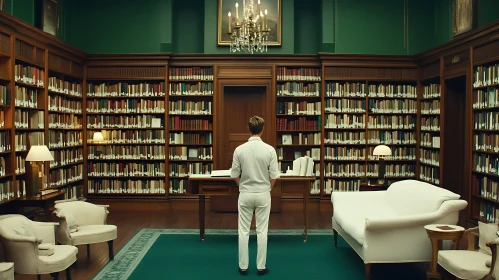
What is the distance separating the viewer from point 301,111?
9.95 metres

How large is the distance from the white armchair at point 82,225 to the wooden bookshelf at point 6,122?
51.2 inches

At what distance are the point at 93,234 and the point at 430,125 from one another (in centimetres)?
652

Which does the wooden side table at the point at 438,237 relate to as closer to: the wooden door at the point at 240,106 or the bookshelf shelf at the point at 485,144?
the bookshelf shelf at the point at 485,144

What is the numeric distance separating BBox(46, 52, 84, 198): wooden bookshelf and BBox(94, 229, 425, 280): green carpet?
7.43ft

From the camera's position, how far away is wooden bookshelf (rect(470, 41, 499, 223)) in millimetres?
7055

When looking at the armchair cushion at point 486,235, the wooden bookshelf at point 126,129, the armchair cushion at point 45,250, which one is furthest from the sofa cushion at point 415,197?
the wooden bookshelf at point 126,129

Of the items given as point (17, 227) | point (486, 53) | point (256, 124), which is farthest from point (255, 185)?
point (486, 53)

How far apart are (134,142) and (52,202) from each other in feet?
10.1

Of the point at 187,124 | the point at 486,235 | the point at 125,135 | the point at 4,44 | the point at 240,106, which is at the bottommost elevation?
the point at 486,235

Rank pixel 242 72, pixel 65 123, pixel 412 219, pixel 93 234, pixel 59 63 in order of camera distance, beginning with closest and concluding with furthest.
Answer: pixel 412 219 → pixel 93 234 → pixel 59 63 → pixel 65 123 → pixel 242 72

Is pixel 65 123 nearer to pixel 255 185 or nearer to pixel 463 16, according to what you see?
pixel 255 185

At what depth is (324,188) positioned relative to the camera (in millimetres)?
9945

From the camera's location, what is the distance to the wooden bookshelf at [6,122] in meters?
6.58

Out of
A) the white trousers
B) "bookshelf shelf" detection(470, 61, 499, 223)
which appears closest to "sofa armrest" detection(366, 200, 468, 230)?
the white trousers
